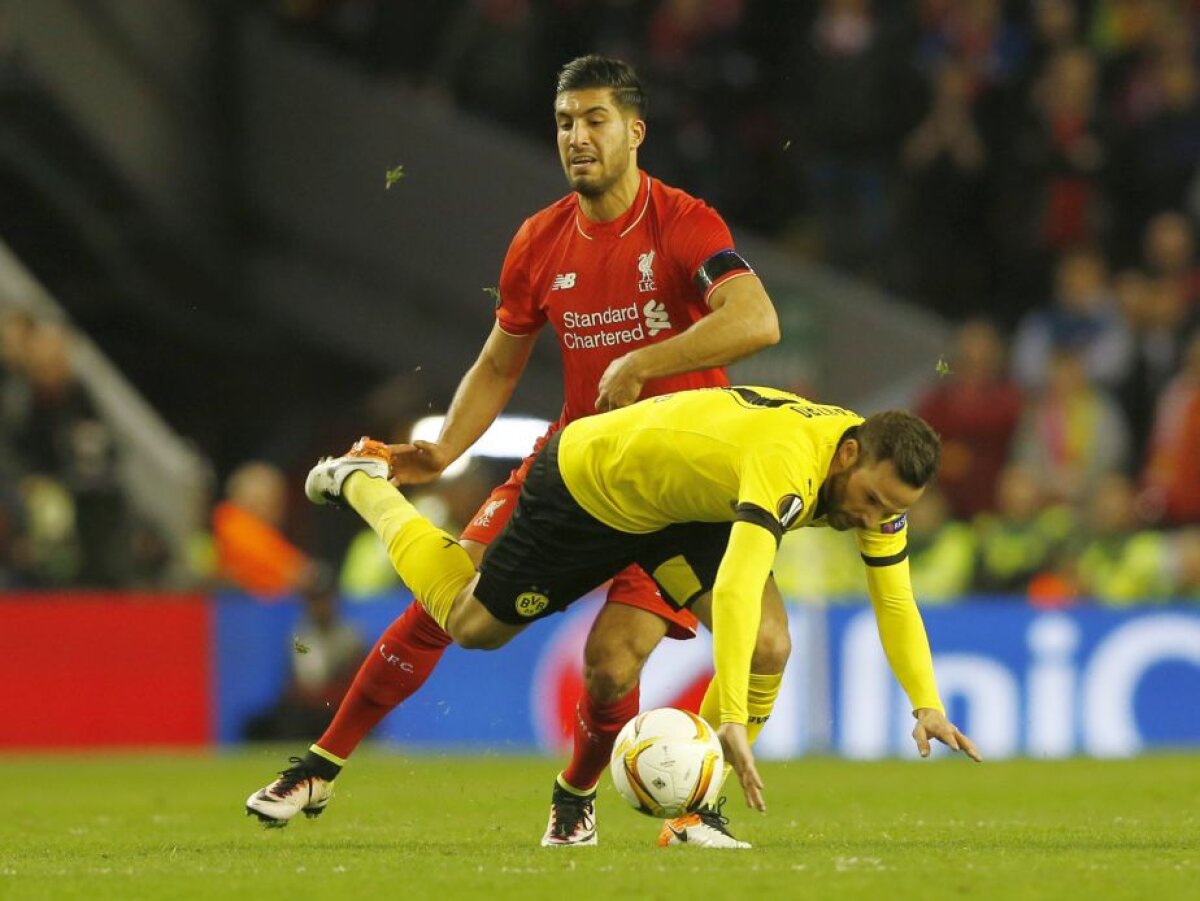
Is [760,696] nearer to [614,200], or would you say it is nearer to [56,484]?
Answer: [614,200]

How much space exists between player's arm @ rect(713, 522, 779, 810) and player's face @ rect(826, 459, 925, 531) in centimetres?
42

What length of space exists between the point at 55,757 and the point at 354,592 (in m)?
2.08

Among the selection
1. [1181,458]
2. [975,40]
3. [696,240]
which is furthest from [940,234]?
[696,240]

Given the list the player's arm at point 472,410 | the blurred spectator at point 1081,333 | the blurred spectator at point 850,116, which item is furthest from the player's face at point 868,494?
the blurred spectator at point 850,116

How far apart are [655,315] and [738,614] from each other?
1.46 meters

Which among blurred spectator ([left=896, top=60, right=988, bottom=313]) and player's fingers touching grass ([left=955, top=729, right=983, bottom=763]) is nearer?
player's fingers touching grass ([left=955, top=729, right=983, bottom=763])

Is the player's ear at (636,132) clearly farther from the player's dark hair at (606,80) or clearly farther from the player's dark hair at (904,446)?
the player's dark hair at (904,446)

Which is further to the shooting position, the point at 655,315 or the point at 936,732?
the point at 655,315

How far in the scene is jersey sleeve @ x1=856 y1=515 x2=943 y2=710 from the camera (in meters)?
6.91

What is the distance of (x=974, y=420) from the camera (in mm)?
14258

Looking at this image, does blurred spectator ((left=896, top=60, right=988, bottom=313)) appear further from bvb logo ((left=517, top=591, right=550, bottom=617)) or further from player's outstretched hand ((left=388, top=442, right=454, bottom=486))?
bvb logo ((left=517, top=591, right=550, bottom=617))

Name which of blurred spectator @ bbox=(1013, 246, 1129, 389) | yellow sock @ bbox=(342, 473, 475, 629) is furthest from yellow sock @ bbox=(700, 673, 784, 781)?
blurred spectator @ bbox=(1013, 246, 1129, 389)

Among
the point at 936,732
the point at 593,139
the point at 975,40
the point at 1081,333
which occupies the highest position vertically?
the point at 975,40

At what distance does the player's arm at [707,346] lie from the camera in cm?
707
